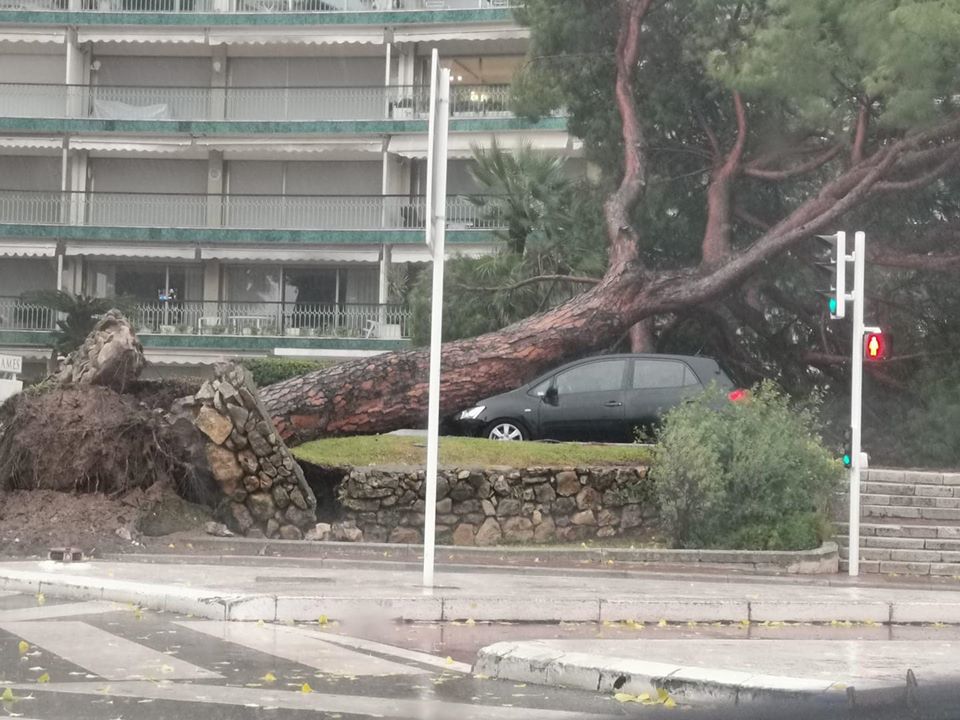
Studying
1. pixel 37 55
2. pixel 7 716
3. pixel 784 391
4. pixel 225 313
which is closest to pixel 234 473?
pixel 7 716

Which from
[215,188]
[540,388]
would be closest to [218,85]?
[215,188]

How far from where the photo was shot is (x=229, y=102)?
42.6 meters

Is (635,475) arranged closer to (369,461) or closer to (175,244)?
(369,461)

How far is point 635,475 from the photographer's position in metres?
17.9

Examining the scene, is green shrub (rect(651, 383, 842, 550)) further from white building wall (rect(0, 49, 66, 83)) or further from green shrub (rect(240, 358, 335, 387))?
white building wall (rect(0, 49, 66, 83))

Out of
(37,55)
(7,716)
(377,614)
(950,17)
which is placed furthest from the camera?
(37,55)

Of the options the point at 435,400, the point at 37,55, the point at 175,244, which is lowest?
the point at 435,400

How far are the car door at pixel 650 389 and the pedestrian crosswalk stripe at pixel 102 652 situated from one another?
12.2 m

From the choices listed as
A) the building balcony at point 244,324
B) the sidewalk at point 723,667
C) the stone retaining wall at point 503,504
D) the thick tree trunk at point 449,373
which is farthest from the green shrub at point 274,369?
the sidewalk at point 723,667

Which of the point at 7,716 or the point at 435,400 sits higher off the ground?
the point at 435,400

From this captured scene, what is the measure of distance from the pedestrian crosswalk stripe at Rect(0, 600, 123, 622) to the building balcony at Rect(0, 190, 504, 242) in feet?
101

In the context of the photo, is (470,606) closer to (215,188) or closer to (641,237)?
(641,237)

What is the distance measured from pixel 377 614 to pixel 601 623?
63.0 inches

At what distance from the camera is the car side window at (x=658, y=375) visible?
2062 centimetres
